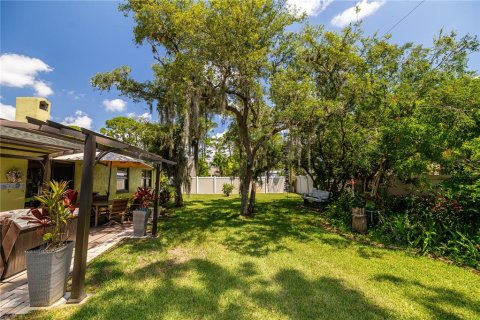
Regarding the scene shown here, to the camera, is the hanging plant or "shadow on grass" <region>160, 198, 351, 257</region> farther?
the hanging plant

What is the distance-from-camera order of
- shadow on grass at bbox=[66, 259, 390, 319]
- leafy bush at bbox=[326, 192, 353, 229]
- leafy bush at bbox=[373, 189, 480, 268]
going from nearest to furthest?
shadow on grass at bbox=[66, 259, 390, 319], leafy bush at bbox=[373, 189, 480, 268], leafy bush at bbox=[326, 192, 353, 229]

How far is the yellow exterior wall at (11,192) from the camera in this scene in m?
5.57

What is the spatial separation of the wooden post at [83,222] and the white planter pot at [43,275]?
17 centimetres

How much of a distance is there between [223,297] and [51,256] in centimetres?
208

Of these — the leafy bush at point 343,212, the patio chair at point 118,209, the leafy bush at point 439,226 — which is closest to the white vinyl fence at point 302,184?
the leafy bush at point 343,212

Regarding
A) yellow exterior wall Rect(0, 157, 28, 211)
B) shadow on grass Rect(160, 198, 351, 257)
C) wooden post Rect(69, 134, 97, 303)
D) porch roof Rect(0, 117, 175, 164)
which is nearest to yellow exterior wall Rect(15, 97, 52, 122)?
yellow exterior wall Rect(0, 157, 28, 211)

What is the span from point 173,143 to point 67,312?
847cm

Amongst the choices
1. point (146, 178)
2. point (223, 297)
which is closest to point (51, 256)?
point (223, 297)

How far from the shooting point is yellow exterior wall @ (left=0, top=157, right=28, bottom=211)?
5566 millimetres

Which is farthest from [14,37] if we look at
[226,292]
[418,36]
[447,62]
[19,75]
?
[447,62]

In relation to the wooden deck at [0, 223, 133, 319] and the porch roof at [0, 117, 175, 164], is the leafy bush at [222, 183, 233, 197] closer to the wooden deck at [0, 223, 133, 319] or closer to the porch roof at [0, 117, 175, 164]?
the wooden deck at [0, 223, 133, 319]

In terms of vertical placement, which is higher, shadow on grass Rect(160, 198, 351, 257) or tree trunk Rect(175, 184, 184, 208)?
tree trunk Rect(175, 184, 184, 208)

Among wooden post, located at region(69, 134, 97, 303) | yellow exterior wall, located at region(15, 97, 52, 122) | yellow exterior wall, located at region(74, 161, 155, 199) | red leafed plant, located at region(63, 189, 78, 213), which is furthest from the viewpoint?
yellow exterior wall, located at region(15, 97, 52, 122)

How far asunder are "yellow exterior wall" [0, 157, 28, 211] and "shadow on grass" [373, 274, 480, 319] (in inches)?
323
